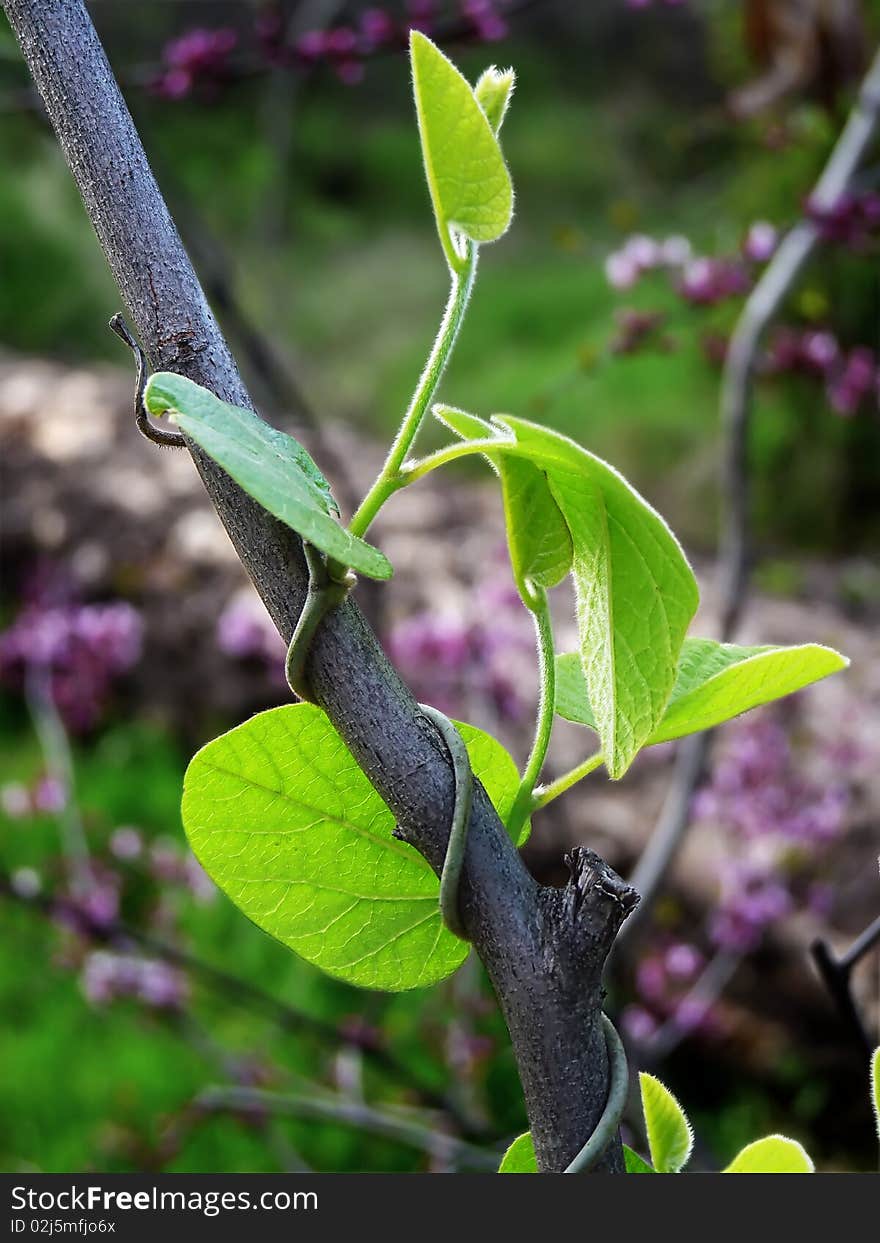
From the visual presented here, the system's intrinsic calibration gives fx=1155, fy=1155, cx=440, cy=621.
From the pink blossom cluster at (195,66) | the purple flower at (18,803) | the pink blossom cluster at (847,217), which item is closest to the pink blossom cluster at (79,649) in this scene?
the purple flower at (18,803)

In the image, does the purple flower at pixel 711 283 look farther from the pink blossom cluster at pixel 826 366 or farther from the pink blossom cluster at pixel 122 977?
the pink blossom cluster at pixel 122 977

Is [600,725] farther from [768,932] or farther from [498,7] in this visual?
[768,932]

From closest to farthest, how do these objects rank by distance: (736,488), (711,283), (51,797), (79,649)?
(736,488)
(711,283)
(51,797)
(79,649)

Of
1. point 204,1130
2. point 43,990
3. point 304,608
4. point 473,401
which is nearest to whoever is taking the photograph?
point 304,608

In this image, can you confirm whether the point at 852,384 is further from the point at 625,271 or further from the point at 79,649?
the point at 79,649

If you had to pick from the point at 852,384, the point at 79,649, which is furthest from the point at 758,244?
the point at 79,649

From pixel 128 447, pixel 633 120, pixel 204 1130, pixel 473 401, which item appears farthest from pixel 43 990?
pixel 633 120
